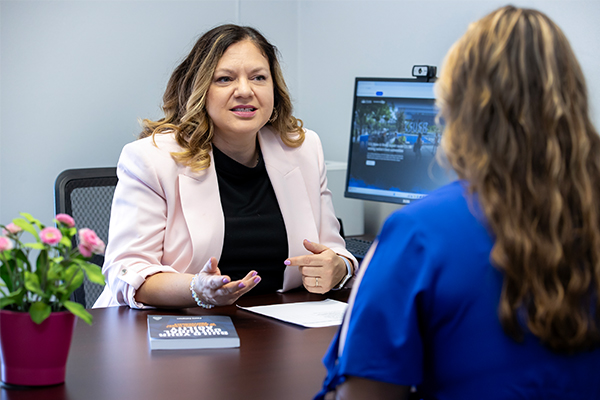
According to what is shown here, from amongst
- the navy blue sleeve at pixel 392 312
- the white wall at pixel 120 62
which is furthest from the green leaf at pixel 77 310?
the white wall at pixel 120 62

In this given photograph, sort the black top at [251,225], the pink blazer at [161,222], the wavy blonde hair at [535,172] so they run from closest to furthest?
1. the wavy blonde hair at [535,172]
2. the pink blazer at [161,222]
3. the black top at [251,225]

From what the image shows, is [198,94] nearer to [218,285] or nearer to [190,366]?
[218,285]

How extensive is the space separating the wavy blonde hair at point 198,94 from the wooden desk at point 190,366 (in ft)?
1.90

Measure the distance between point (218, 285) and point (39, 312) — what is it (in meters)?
0.49

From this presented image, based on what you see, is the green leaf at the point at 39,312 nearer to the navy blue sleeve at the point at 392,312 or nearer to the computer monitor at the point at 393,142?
the navy blue sleeve at the point at 392,312

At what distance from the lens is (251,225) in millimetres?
1818

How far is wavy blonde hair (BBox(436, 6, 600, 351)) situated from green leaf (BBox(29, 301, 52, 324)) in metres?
0.65

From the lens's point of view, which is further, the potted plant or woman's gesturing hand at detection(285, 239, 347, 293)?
woman's gesturing hand at detection(285, 239, 347, 293)

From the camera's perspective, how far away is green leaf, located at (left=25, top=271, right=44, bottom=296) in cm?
93

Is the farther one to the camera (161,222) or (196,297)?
(161,222)

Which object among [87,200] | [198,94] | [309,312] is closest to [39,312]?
[309,312]

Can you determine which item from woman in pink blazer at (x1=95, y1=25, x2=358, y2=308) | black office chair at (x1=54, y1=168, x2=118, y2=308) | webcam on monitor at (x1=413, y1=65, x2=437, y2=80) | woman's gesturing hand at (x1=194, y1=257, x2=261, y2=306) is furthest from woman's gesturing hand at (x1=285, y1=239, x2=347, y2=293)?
webcam on monitor at (x1=413, y1=65, x2=437, y2=80)

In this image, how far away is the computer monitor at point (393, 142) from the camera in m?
2.40

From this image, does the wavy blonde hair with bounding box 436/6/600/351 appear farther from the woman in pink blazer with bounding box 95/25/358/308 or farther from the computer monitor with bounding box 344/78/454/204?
the computer monitor with bounding box 344/78/454/204
